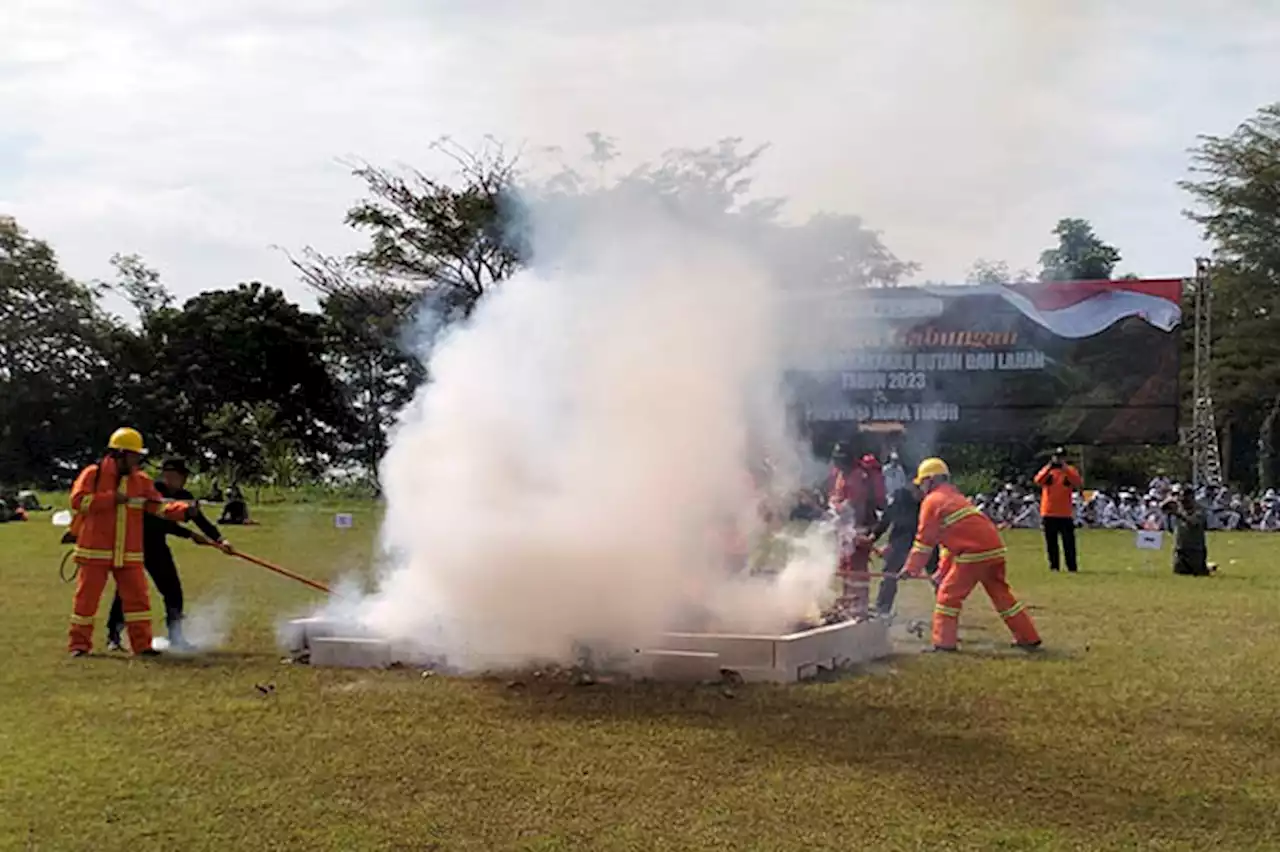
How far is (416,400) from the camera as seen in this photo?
1231 centimetres

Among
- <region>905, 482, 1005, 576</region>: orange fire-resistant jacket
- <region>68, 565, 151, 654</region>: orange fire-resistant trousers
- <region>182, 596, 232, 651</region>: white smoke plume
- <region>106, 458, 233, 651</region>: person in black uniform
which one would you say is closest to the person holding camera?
<region>905, 482, 1005, 576</region>: orange fire-resistant jacket

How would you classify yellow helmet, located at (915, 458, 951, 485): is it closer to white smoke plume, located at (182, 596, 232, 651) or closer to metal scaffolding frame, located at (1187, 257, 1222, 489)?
white smoke plume, located at (182, 596, 232, 651)

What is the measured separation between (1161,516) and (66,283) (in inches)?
1554

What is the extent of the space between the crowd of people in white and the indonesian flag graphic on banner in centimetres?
424

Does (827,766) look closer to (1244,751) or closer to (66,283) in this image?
(1244,751)

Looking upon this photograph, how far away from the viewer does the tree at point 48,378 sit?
49406 millimetres

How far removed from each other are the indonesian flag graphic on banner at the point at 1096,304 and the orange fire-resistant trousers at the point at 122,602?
79.4 ft

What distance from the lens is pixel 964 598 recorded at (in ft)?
40.9

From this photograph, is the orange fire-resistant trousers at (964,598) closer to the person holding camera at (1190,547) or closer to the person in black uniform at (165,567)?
the person in black uniform at (165,567)

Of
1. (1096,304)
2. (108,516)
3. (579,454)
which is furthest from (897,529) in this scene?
(1096,304)

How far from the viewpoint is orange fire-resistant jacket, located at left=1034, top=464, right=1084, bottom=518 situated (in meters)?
20.3

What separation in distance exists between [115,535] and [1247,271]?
120 feet

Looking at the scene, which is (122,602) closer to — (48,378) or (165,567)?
(165,567)

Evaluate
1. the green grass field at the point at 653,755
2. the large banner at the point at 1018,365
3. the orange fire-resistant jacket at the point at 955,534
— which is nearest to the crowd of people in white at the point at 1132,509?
the large banner at the point at 1018,365
